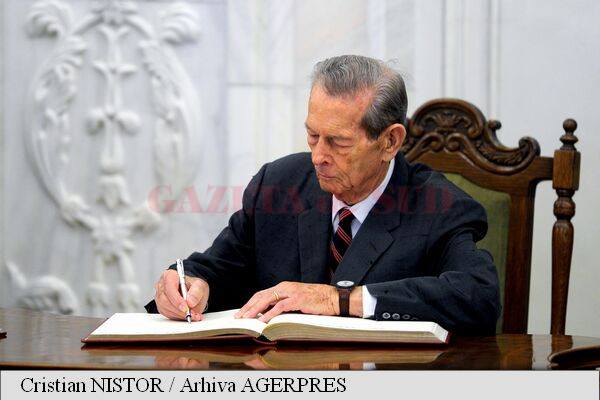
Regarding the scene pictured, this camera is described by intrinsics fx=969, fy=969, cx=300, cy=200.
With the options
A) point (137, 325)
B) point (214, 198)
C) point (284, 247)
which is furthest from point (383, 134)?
point (214, 198)

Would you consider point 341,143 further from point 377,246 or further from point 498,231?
point 498,231

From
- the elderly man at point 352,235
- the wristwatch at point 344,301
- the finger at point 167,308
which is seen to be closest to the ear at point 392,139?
the elderly man at point 352,235

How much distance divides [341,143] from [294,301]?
1.92ft

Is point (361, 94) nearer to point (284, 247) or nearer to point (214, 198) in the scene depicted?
point (284, 247)

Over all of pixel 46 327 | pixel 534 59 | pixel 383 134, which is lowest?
pixel 46 327

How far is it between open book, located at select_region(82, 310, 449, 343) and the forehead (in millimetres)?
651

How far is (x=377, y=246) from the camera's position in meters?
2.91

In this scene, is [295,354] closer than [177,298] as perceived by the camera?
Yes

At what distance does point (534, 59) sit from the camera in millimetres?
4410

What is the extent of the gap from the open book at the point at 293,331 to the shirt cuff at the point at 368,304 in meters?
0.10

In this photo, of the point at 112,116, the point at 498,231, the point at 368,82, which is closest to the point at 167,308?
the point at 368,82

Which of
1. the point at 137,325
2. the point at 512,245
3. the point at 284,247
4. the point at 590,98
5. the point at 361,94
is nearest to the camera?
the point at 137,325

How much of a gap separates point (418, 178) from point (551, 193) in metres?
1.48

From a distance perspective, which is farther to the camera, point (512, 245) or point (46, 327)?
point (512, 245)
